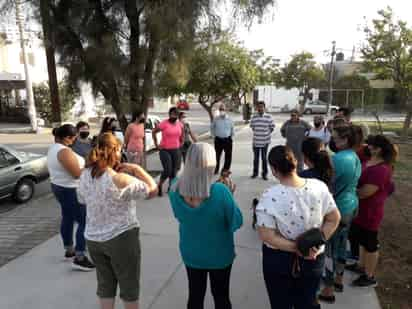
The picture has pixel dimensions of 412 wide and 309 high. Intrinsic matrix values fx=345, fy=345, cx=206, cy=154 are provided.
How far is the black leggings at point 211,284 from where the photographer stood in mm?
2410

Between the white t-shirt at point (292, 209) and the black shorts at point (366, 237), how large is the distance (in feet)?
4.43

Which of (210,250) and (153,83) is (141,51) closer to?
(153,83)

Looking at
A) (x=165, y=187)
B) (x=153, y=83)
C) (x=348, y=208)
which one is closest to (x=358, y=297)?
(x=348, y=208)

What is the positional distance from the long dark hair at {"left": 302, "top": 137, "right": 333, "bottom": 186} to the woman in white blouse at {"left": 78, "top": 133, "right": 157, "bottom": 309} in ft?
4.10

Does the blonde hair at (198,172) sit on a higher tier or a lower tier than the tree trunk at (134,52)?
lower

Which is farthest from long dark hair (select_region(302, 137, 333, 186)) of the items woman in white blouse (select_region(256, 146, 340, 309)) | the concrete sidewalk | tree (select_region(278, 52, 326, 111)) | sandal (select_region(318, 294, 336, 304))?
tree (select_region(278, 52, 326, 111))

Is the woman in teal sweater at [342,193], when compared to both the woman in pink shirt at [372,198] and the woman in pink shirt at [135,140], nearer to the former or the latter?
the woman in pink shirt at [372,198]

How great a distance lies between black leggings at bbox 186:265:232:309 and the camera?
7.91 ft

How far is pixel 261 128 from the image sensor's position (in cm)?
711

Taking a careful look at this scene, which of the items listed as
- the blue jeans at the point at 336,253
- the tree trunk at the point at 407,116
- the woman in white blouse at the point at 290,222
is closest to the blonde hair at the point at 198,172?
the woman in white blouse at the point at 290,222

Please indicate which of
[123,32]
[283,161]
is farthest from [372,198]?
[123,32]

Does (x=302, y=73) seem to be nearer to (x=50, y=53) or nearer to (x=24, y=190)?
(x=50, y=53)

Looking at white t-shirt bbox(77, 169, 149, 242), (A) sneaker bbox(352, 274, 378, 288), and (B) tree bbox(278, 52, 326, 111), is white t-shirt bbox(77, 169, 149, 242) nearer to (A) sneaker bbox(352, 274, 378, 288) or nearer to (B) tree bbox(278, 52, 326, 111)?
(A) sneaker bbox(352, 274, 378, 288)

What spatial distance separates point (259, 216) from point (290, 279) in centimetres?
50
